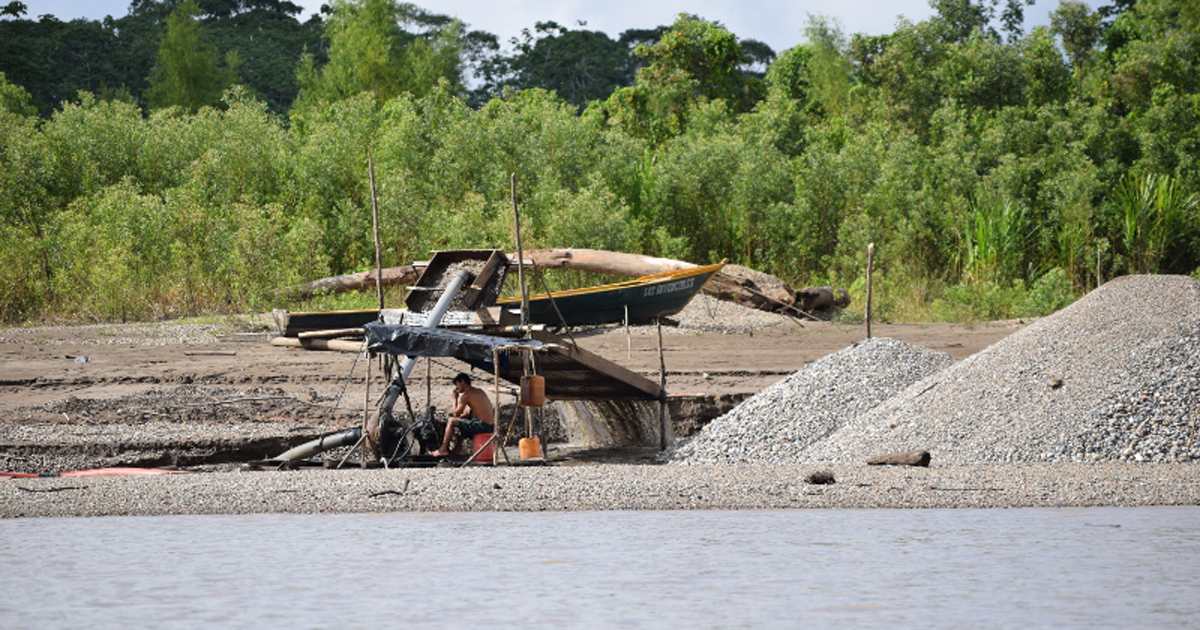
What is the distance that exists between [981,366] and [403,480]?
5.84m

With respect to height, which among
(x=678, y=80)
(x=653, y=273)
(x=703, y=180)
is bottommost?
(x=653, y=273)

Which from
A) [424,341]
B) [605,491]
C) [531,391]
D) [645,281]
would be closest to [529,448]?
[531,391]

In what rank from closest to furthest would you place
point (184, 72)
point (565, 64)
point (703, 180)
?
1. point (703, 180)
2. point (184, 72)
3. point (565, 64)

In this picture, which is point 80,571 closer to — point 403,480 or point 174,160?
point 403,480

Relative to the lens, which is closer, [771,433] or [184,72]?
[771,433]

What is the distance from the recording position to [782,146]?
31656mm

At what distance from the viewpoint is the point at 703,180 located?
27438mm

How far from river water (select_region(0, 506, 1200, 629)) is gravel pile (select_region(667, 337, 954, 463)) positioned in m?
3.09

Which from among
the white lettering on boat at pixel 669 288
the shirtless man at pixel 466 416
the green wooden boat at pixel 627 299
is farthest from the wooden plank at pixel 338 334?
the white lettering on boat at pixel 669 288

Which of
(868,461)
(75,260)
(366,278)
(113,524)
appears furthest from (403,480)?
(75,260)

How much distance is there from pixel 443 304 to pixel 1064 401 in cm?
571

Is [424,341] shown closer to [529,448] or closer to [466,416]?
[529,448]

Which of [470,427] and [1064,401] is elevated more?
[1064,401]

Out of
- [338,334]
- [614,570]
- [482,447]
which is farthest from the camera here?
[338,334]
